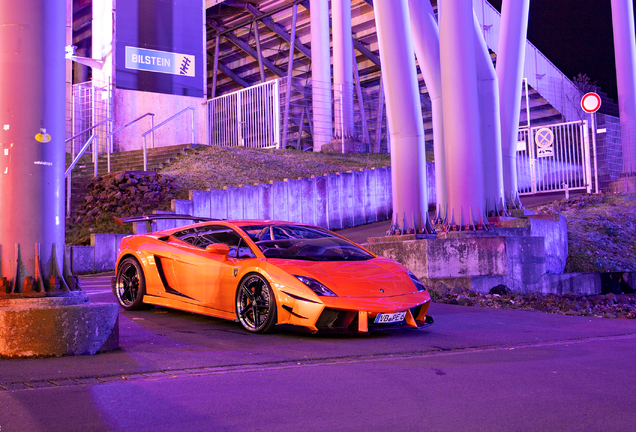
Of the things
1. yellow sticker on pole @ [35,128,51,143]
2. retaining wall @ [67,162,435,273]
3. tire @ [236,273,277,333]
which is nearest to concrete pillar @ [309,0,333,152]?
retaining wall @ [67,162,435,273]

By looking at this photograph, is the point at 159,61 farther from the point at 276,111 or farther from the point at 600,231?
the point at 600,231

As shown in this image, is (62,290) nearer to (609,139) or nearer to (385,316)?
(385,316)

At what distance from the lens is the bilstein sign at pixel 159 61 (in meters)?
26.8

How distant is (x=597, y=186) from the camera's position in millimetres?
20016

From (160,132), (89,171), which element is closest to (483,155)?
(89,171)

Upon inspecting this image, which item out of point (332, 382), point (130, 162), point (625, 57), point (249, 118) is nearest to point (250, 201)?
point (130, 162)

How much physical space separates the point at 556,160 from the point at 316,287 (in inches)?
705

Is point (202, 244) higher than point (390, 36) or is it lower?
lower

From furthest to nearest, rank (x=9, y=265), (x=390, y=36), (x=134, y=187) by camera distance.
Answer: (x=134, y=187), (x=390, y=36), (x=9, y=265)

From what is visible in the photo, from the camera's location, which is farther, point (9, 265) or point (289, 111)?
point (289, 111)

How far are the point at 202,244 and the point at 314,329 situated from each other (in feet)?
7.38

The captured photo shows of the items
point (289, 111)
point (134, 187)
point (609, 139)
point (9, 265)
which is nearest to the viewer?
point (9, 265)

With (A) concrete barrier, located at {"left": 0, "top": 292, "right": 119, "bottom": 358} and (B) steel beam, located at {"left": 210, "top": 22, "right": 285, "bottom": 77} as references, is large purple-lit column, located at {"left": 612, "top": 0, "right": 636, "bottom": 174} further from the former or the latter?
(B) steel beam, located at {"left": 210, "top": 22, "right": 285, "bottom": 77}

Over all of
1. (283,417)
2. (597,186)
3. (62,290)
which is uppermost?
(597,186)
